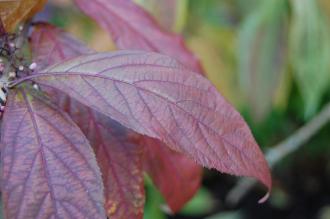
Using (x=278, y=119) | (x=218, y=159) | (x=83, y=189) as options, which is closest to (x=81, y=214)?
(x=83, y=189)

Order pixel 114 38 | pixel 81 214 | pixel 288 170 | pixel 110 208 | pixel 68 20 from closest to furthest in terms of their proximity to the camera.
→ 1. pixel 81 214
2. pixel 110 208
3. pixel 114 38
4. pixel 68 20
5. pixel 288 170

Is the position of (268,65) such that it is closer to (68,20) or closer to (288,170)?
(68,20)

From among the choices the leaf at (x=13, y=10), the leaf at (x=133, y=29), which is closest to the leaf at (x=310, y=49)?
the leaf at (x=133, y=29)

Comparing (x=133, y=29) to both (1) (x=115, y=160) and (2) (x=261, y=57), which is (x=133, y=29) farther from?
(2) (x=261, y=57)

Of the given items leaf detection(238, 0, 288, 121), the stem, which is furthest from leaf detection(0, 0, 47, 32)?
leaf detection(238, 0, 288, 121)

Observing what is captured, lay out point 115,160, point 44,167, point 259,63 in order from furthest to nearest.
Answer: point 259,63, point 115,160, point 44,167

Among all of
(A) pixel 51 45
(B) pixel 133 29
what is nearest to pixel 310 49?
(B) pixel 133 29

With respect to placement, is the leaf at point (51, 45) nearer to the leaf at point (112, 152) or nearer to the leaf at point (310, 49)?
the leaf at point (112, 152)
